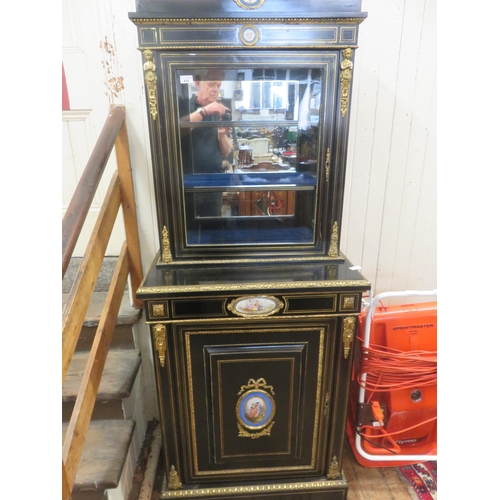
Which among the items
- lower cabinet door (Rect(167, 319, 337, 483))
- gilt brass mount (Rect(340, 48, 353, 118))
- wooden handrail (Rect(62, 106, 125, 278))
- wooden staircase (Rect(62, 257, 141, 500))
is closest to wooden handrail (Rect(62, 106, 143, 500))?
wooden handrail (Rect(62, 106, 125, 278))

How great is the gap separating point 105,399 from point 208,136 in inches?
45.7

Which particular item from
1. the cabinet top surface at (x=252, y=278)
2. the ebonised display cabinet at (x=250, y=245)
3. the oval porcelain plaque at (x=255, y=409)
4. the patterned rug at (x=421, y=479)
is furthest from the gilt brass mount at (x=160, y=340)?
the patterned rug at (x=421, y=479)

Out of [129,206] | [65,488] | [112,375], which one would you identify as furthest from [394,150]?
[65,488]

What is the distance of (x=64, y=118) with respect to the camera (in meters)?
1.61

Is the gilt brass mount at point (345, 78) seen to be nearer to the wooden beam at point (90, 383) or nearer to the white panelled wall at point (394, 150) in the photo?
the white panelled wall at point (394, 150)

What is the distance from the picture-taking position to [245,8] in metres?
1.14

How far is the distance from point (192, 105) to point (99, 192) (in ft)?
2.44

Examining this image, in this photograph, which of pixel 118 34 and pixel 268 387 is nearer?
pixel 268 387

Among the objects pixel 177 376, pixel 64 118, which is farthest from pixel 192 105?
pixel 177 376

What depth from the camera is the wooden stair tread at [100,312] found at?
157 centimetres

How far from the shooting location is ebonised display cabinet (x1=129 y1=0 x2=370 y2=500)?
1171mm

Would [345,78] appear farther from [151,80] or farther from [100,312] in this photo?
[100,312]

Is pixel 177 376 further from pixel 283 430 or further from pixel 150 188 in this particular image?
pixel 150 188

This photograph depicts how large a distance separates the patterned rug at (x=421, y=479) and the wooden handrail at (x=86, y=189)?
1.77 meters
